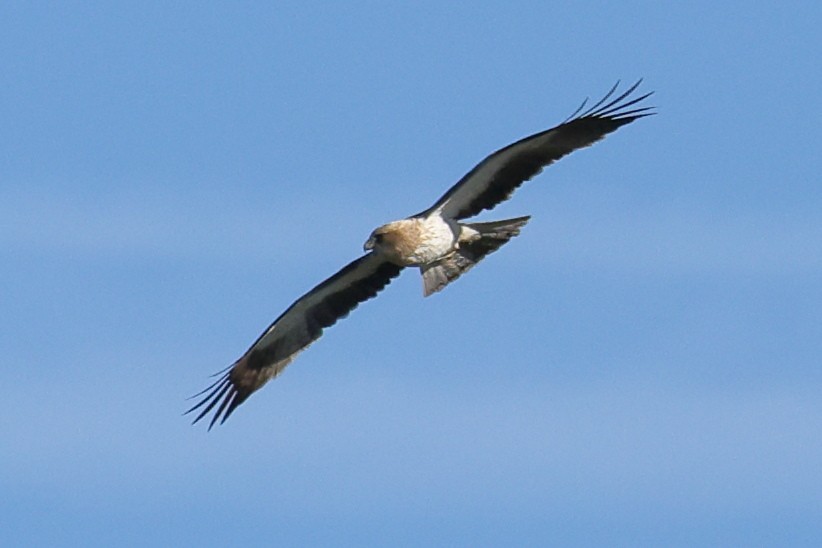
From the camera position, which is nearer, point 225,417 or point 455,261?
point 455,261

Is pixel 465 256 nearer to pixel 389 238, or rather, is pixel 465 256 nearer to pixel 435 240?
pixel 435 240

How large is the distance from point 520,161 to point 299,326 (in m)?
3.25

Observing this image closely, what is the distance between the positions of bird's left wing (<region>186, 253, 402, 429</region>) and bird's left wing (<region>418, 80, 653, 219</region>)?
1129mm

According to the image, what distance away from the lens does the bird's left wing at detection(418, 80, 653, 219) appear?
65.6 ft

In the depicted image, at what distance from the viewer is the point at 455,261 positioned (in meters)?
20.3

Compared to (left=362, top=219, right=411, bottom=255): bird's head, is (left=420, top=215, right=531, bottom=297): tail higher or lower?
lower

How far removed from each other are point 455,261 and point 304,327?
7.07ft

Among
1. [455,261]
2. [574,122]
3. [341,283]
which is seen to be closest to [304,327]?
[341,283]

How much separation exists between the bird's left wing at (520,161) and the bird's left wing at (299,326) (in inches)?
44.4

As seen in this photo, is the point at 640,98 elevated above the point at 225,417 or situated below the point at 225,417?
above

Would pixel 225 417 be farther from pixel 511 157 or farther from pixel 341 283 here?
pixel 511 157

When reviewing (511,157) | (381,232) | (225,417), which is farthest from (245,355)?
(511,157)

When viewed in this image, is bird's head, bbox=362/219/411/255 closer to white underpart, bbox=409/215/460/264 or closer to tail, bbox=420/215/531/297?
white underpart, bbox=409/215/460/264

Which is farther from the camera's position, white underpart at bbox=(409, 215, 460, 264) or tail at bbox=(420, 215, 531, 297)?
tail at bbox=(420, 215, 531, 297)
